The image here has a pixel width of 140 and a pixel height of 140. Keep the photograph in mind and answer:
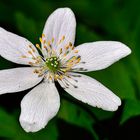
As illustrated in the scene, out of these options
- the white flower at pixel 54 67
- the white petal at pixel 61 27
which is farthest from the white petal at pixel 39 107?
the white petal at pixel 61 27

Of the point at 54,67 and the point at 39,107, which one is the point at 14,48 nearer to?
the point at 54,67

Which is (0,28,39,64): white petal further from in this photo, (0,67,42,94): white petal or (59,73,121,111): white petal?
(59,73,121,111): white petal

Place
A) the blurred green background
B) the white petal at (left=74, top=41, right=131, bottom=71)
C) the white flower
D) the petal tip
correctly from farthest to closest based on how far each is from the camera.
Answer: the blurred green background < the white petal at (left=74, top=41, right=131, bottom=71) < the white flower < the petal tip

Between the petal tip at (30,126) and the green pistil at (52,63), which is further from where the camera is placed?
the green pistil at (52,63)

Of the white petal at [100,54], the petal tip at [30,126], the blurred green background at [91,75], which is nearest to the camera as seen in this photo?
the petal tip at [30,126]

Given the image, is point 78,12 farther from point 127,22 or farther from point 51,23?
point 51,23

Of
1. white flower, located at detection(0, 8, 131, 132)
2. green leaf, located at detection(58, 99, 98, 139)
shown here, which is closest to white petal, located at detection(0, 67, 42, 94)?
white flower, located at detection(0, 8, 131, 132)

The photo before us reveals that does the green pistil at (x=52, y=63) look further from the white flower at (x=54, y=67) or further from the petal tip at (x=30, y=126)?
the petal tip at (x=30, y=126)
